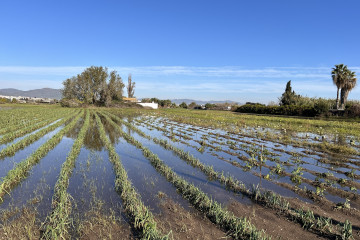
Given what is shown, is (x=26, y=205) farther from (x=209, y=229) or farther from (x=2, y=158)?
(x=2, y=158)

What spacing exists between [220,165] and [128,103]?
5800 cm

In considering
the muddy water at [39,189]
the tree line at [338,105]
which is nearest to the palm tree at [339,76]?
the tree line at [338,105]

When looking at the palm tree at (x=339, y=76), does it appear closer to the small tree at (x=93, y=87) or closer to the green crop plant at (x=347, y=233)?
the green crop plant at (x=347, y=233)

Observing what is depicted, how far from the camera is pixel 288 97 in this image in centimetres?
5119

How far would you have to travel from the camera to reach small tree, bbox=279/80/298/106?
49.6 m

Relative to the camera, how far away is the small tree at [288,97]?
49612mm

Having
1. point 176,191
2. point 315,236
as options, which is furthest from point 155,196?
point 315,236

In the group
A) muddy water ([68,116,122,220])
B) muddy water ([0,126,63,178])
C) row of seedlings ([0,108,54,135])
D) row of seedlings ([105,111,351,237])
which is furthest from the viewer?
row of seedlings ([0,108,54,135])

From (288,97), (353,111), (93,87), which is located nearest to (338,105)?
(353,111)

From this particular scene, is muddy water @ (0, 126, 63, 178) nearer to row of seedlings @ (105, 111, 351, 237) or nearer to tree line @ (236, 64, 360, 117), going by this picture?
row of seedlings @ (105, 111, 351, 237)

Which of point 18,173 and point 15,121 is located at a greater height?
point 15,121

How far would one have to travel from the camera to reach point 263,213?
4758mm

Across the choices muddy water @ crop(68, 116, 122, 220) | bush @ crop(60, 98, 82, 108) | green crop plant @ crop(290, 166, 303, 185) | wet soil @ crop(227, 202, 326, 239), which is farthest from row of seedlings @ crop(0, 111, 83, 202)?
bush @ crop(60, 98, 82, 108)

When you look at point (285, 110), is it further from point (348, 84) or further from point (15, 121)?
point (15, 121)
